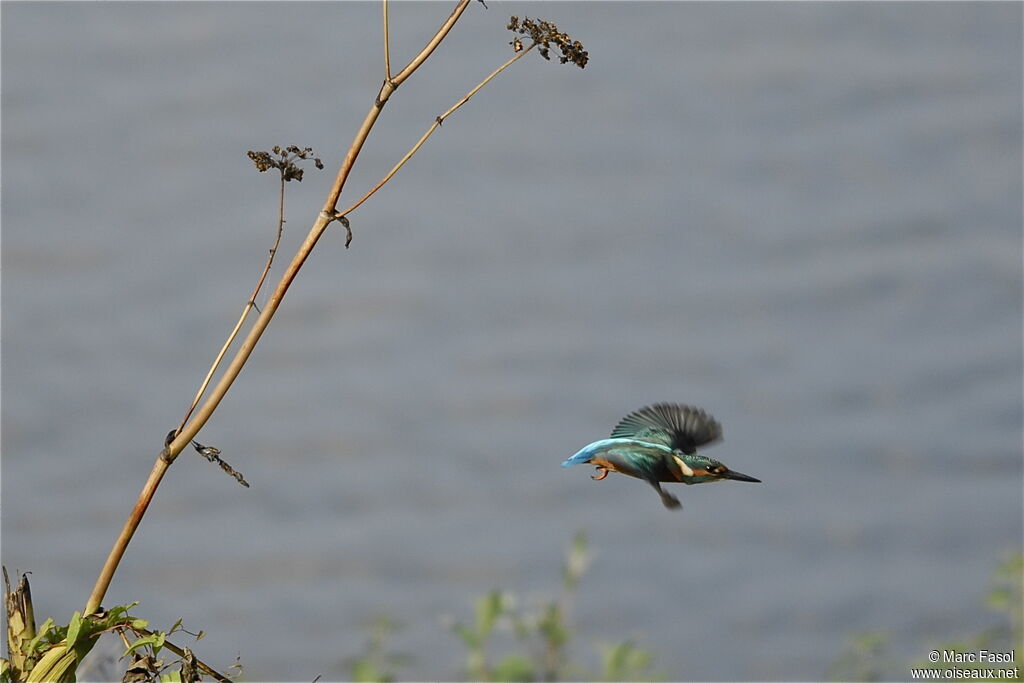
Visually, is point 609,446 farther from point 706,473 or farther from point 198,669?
point 198,669

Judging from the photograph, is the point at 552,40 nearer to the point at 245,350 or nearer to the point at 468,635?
the point at 245,350

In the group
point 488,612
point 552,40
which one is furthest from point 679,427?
point 488,612

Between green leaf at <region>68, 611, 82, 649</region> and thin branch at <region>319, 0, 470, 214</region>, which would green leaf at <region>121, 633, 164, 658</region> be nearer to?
green leaf at <region>68, 611, 82, 649</region>

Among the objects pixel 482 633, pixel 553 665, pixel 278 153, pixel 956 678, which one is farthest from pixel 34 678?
pixel 956 678

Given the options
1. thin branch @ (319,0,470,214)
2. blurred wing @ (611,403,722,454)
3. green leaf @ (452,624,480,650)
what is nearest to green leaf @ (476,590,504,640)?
green leaf @ (452,624,480,650)

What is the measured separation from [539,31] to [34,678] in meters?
0.54

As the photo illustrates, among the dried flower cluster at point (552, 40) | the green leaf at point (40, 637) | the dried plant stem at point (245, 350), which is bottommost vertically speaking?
the green leaf at point (40, 637)

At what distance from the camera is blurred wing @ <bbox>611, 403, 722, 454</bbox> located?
913 mm

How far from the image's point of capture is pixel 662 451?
86 centimetres

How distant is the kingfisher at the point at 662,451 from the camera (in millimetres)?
805

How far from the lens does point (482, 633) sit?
177 centimetres

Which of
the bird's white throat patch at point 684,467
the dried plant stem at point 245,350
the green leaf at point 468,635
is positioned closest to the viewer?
the dried plant stem at point 245,350

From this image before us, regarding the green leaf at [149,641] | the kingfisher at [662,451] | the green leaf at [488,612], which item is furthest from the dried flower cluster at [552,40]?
the green leaf at [488,612]

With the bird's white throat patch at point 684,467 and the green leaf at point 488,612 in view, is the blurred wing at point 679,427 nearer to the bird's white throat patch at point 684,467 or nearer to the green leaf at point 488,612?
the bird's white throat patch at point 684,467
